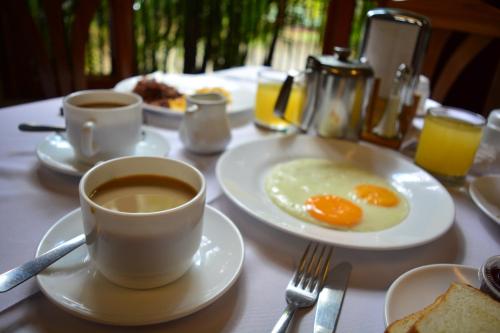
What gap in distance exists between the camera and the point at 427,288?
51cm

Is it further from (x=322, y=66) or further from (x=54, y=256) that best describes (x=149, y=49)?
(x=54, y=256)

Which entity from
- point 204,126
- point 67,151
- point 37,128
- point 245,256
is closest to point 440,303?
point 245,256

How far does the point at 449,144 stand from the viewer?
2.86ft

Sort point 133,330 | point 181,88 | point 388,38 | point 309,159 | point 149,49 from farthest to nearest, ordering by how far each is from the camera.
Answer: point 149,49, point 181,88, point 388,38, point 309,159, point 133,330

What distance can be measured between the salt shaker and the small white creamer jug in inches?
24.4

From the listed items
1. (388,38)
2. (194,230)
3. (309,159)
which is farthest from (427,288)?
(388,38)

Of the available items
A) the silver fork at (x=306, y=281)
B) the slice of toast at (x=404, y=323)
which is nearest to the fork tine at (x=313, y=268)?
the silver fork at (x=306, y=281)

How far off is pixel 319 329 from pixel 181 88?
106 cm

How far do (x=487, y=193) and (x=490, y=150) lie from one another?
186mm

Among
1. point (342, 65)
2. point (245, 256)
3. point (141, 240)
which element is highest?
point (342, 65)

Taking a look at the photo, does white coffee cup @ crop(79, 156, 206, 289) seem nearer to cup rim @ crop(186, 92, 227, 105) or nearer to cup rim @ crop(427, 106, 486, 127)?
cup rim @ crop(186, 92, 227, 105)

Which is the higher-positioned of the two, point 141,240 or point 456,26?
point 456,26

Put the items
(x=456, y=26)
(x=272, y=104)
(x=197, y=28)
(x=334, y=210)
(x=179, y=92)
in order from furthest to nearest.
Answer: (x=197, y=28) < (x=456, y=26) < (x=179, y=92) < (x=272, y=104) < (x=334, y=210)

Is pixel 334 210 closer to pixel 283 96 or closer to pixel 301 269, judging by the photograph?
pixel 301 269
